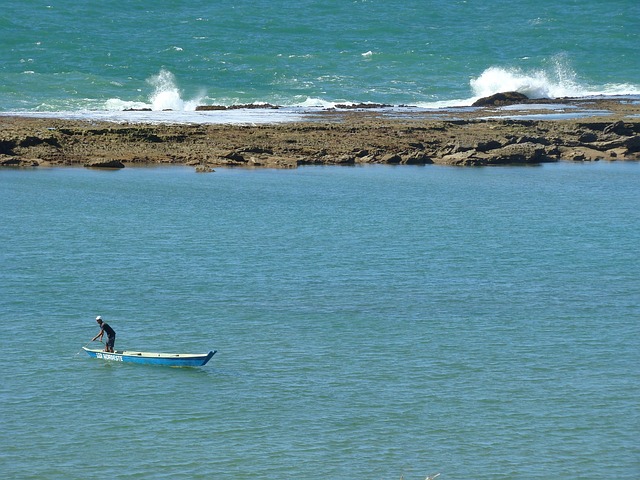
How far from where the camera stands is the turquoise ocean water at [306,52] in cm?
8250

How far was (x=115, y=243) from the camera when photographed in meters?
35.5

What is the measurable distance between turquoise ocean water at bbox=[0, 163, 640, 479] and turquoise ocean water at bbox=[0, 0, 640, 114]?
35.8m

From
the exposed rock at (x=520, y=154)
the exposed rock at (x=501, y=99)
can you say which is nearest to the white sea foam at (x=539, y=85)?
the exposed rock at (x=501, y=99)

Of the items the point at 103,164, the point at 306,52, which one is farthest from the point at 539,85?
the point at 103,164

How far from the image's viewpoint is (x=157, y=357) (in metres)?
23.7

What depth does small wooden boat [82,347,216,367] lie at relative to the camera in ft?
76.9

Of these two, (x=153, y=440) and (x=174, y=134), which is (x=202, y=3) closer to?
(x=174, y=134)

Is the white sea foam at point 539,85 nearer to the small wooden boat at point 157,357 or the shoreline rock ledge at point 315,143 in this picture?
the shoreline rock ledge at point 315,143

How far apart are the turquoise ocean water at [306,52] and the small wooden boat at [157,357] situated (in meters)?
49.9

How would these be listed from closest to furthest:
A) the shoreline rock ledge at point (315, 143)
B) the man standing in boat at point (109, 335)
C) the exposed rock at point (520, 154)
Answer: the man standing in boat at point (109, 335) < the shoreline rock ledge at point (315, 143) < the exposed rock at point (520, 154)

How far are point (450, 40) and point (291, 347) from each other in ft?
279

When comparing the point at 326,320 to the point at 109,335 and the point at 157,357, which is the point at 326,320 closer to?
the point at 157,357

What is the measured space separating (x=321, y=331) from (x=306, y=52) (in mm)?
75768

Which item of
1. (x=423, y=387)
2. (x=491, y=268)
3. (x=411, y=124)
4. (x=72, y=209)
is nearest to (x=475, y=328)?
(x=423, y=387)
